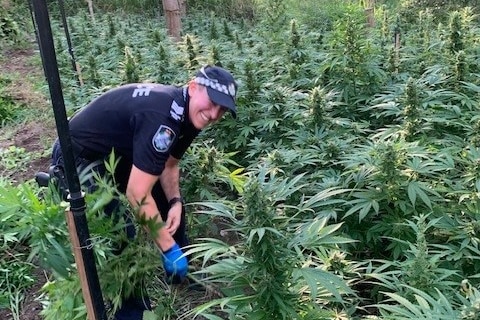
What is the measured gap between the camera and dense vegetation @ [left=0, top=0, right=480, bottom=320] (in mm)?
1938

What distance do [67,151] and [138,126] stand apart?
2.12 ft

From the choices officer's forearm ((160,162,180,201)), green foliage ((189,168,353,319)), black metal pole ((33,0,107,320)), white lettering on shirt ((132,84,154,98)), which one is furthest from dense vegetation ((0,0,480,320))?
white lettering on shirt ((132,84,154,98))

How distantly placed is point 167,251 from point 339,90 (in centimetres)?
261

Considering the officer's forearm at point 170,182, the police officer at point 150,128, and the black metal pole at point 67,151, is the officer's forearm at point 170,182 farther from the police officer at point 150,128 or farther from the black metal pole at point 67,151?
the black metal pole at point 67,151

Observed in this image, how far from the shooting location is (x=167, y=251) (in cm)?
237

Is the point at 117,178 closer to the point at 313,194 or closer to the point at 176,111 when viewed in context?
the point at 176,111

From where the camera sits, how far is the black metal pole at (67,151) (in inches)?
61.6

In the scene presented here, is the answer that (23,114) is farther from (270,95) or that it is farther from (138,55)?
(270,95)

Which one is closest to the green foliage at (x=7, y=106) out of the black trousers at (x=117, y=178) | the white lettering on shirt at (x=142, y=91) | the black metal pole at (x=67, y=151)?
the black trousers at (x=117, y=178)

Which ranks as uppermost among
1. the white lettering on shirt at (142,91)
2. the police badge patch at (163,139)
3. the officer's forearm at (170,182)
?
the white lettering on shirt at (142,91)

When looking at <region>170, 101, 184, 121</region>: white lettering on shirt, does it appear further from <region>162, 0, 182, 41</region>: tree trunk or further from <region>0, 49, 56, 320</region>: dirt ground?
<region>162, 0, 182, 41</region>: tree trunk

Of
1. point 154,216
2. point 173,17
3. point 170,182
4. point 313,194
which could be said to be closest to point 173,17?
point 173,17

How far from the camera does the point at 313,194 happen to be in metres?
3.18

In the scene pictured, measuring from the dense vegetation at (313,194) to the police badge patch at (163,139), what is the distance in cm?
32
